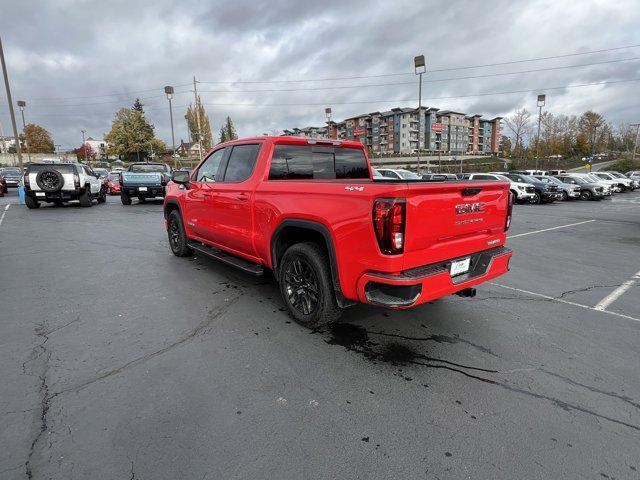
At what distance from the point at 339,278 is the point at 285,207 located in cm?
97

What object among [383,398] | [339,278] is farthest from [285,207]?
[383,398]

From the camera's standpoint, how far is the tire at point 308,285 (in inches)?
137

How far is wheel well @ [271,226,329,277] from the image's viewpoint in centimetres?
368

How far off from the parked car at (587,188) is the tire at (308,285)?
24.6m

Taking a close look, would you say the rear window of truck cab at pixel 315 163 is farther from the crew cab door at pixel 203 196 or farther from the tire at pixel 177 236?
the tire at pixel 177 236

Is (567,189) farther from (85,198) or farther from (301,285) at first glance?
(85,198)

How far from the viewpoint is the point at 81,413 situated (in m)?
2.48

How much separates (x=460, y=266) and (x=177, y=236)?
5139 millimetres

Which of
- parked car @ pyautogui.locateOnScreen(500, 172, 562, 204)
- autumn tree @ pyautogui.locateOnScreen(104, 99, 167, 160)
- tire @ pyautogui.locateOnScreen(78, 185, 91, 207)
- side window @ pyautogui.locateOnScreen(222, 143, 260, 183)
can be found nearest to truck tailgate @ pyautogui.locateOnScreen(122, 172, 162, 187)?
tire @ pyautogui.locateOnScreen(78, 185, 91, 207)

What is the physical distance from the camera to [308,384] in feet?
9.28

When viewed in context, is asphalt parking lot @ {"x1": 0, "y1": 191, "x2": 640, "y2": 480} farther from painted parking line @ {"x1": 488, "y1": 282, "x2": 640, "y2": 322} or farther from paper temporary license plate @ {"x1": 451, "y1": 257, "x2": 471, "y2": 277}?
paper temporary license plate @ {"x1": 451, "y1": 257, "x2": 471, "y2": 277}

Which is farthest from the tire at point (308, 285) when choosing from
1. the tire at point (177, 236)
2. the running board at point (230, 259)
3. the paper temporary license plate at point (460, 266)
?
the tire at point (177, 236)

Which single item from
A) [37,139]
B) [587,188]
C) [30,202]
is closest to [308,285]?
[30,202]

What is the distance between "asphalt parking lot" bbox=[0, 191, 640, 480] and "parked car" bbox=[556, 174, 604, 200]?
20972mm
